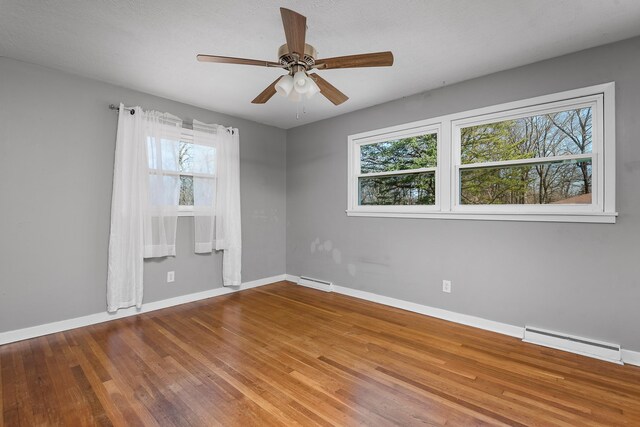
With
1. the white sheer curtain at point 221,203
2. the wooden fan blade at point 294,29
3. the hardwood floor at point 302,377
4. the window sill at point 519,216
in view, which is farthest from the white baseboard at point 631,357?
the white sheer curtain at point 221,203

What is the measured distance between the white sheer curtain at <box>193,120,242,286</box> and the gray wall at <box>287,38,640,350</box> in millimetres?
1221

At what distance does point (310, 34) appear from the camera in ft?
7.58

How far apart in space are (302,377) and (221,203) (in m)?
2.64

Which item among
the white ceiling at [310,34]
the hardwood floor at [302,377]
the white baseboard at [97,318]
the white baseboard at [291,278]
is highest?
the white ceiling at [310,34]

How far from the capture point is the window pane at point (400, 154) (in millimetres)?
3512

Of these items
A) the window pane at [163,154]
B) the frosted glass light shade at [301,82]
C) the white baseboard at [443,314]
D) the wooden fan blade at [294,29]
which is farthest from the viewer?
the window pane at [163,154]

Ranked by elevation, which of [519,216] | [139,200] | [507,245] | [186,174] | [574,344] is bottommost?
[574,344]

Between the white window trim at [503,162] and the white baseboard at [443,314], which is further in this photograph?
the white baseboard at [443,314]

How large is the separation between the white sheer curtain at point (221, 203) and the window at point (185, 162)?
54mm

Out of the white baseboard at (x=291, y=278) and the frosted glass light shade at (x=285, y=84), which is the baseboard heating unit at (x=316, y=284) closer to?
the white baseboard at (x=291, y=278)

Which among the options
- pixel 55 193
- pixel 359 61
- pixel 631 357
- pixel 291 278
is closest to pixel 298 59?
pixel 359 61

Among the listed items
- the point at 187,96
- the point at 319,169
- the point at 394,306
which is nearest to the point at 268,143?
the point at 319,169

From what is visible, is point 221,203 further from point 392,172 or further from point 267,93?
Result: point 392,172

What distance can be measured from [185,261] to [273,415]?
2.63 meters
